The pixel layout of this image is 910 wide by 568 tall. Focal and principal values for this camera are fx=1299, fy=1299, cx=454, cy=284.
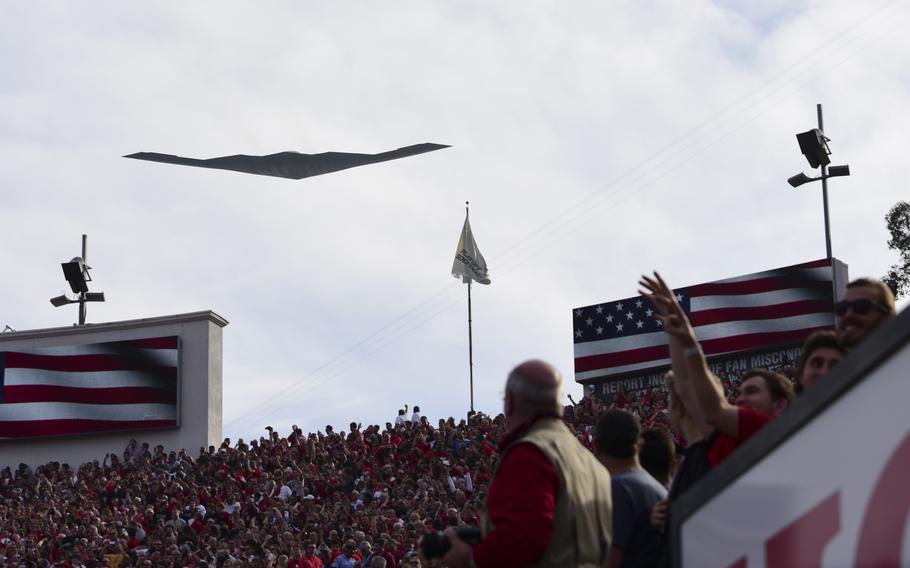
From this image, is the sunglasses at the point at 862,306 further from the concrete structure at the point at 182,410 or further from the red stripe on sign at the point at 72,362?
the red stripe on sign at the point at 72,362

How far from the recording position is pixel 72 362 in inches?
1282

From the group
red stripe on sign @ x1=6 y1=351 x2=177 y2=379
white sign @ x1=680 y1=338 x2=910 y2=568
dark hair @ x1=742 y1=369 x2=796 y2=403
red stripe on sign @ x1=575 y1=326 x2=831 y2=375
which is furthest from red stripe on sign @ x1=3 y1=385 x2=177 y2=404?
white sign @ x1=680 y1=338 x2=910 y2=568

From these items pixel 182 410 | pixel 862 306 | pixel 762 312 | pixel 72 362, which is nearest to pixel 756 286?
pixel 762 312

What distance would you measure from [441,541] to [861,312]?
130cm

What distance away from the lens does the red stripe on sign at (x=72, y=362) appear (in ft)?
105

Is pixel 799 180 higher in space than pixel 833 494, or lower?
higher

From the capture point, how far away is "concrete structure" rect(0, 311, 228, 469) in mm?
30953

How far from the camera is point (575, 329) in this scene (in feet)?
101

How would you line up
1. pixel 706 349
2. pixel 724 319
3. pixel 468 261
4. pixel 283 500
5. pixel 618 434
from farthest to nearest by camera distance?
1. pixel 468 261
2. pixel 724 319
3. pixel 706 349
4. pixel 283 500
5. pixel 618 434

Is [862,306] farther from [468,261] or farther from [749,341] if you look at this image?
[468,261]

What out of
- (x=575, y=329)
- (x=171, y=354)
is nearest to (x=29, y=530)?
(x=171, y=354)

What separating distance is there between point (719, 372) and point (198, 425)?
12247 millimetres

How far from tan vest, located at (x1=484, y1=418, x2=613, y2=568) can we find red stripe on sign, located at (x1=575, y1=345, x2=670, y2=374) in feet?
84.0

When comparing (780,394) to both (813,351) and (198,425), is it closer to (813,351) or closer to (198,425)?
(813,351)
